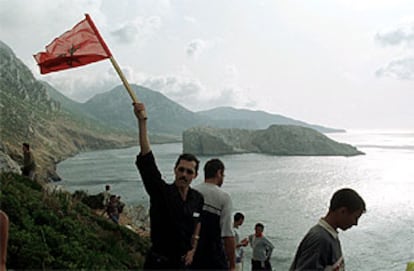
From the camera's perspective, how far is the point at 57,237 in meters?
7.87

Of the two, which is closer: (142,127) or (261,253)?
(142,127)

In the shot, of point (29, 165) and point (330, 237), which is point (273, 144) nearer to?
point (29, 165)

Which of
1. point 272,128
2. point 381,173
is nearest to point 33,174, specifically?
point 381,173

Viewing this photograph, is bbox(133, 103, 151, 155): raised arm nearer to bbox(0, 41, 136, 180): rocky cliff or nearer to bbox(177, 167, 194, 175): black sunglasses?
bbox(177, 167, 194, 175): black sunglasses

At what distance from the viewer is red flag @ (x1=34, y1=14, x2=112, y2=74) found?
4371 mm

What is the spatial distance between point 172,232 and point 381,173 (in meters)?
96.2

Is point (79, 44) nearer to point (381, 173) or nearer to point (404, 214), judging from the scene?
point (404, 214)

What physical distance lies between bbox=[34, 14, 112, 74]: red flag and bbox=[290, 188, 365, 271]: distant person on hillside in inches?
104

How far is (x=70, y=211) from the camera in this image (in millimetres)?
11016

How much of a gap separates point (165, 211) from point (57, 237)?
534cm

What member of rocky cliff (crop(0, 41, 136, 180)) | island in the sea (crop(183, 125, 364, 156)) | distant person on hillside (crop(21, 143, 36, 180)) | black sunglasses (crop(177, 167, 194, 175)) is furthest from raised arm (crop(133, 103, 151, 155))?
island in the sea (crop(183, 125, 364, 156))

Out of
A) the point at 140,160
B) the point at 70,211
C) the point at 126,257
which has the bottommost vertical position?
the point at 126,257

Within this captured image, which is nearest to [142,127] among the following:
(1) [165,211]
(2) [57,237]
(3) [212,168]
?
(1) [165,211]

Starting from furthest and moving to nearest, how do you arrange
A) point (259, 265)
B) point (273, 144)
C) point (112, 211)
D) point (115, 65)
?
point (273, 144) < point (112, 211) < point (259, 265) < point (115, 65)
